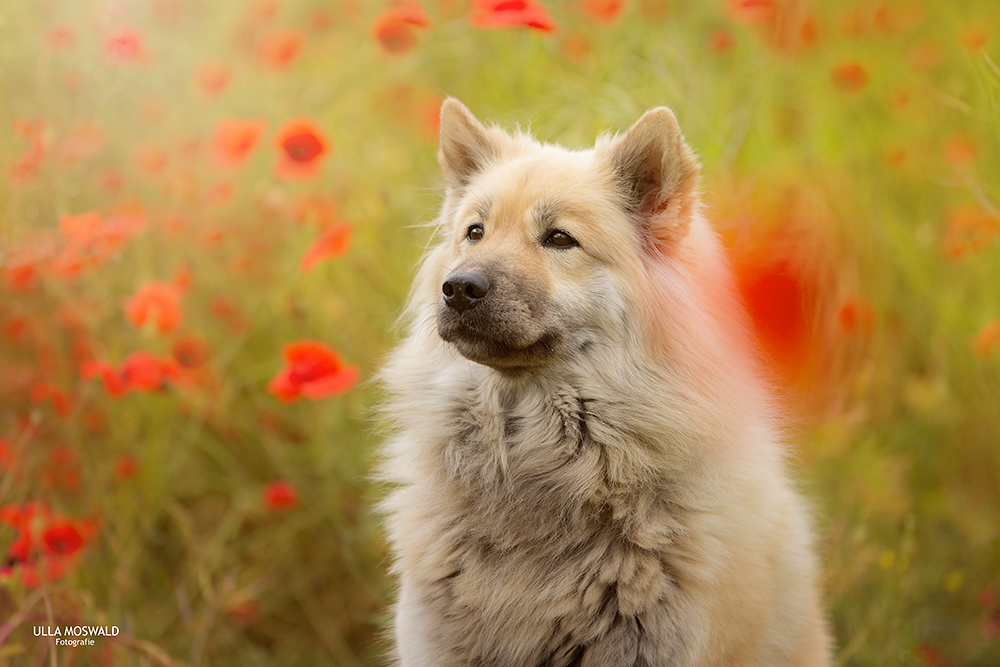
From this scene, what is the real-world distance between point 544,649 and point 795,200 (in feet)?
9.65

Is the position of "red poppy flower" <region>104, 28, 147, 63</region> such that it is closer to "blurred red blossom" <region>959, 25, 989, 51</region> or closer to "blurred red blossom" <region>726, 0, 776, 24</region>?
"blurred red blossom" <region>726, 0, 776, 24</region>

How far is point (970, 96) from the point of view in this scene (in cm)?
441

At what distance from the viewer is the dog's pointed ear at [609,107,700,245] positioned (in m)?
2.44

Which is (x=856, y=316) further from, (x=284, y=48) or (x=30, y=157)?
(x=30, y=157)

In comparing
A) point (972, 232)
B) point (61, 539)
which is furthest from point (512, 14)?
point (61, 539)

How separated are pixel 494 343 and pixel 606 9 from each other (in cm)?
197

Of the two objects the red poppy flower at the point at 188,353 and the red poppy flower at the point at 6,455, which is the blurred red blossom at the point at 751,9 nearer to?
the red poppy flower at the point at 188,353

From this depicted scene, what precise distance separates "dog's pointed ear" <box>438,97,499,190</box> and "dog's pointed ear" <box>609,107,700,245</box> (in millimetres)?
536

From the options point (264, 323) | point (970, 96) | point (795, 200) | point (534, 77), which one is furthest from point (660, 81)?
point (264, 323)

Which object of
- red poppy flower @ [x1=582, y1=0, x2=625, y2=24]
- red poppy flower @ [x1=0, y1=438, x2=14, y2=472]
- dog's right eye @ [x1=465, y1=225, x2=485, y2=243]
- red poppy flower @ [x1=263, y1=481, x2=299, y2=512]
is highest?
red poppy flower @ [x1=582, y1=0, x2=625, y2=24]

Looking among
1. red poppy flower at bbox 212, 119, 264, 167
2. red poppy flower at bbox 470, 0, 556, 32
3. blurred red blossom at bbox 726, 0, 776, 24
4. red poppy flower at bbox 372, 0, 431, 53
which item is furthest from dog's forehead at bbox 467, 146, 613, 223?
blurred red blossom at bbox 726, 0, 776, 24

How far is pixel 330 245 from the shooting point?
3.34 meters

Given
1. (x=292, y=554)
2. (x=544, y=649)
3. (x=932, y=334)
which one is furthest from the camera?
(x=932, y=334)

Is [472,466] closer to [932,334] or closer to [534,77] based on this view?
[534,77]
